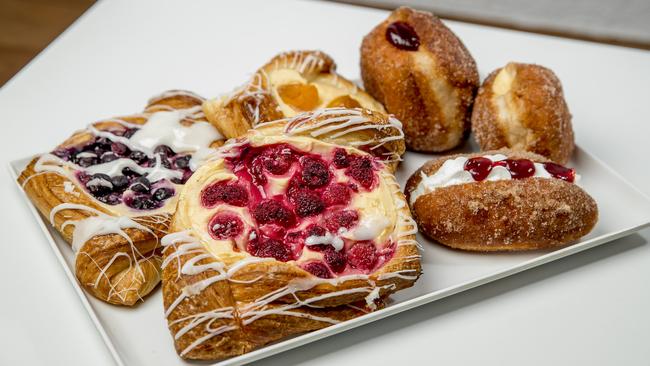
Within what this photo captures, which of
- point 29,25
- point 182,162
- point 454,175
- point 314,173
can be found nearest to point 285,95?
point 182,162

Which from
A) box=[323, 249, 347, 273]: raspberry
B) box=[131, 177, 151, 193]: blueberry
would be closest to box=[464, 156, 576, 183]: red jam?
box=[323, 249, 347, 273]: raspberry

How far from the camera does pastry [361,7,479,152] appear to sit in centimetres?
242

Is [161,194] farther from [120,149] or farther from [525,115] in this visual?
[525,115]

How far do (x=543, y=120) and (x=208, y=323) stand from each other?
121 centimetres

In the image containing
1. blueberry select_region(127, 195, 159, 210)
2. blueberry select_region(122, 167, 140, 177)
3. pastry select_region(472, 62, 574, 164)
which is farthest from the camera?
pastry select_region(472, 62, 574, 164)

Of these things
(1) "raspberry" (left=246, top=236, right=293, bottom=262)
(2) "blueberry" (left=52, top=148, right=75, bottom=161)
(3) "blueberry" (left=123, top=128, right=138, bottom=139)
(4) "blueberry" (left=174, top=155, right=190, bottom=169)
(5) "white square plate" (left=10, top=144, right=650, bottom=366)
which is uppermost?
(2) "blueberry" (left=52, top=148, right=75, bottom=161)

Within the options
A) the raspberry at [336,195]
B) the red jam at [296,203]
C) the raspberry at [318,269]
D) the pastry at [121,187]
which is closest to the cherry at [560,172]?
the red jam at [296,203]

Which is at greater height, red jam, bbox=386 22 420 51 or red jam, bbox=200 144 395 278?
red jam, bbox=386 22 420 51

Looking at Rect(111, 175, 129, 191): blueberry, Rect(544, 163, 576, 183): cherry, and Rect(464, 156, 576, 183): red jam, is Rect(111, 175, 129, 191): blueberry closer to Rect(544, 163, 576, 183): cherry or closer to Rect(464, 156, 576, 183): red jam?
Rect(464, 156, 576, 183): red jam

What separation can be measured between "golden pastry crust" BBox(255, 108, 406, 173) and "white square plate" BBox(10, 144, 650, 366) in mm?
293

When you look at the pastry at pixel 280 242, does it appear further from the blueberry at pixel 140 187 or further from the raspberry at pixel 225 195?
the blueberry at pixel 140 187

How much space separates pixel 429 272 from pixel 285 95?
2.55ft

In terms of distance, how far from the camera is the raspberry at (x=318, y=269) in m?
1.80

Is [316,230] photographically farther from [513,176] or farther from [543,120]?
[543,120]
